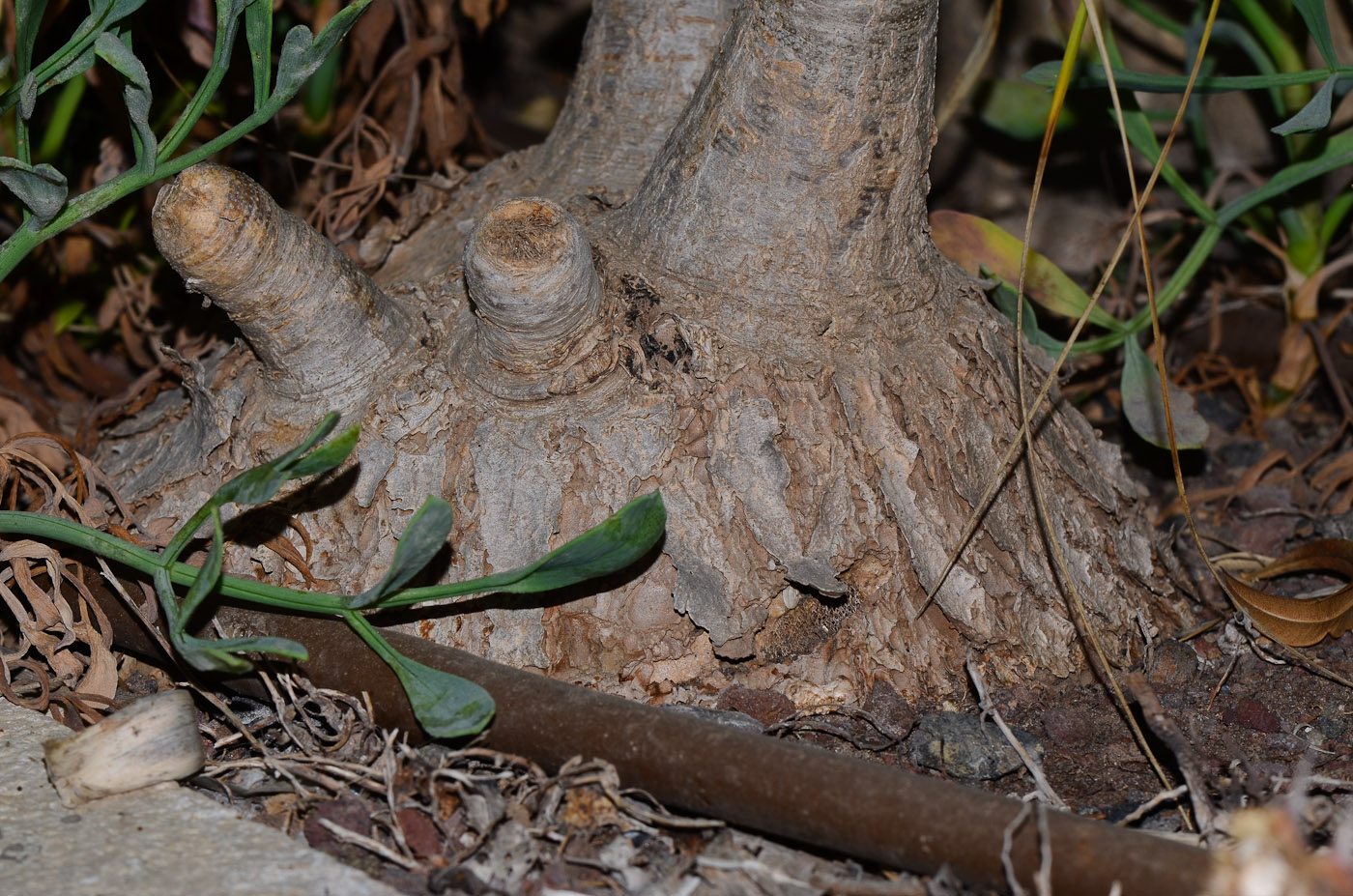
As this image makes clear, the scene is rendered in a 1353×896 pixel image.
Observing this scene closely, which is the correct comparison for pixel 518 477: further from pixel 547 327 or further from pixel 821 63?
pixel 821 63

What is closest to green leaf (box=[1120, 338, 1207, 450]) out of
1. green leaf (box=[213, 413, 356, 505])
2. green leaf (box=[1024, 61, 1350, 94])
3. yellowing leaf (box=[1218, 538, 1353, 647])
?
yellowing leaf (box=[1218, 538, 1353, 647])

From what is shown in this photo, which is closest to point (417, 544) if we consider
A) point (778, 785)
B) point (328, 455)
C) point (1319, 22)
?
point (328, 455)

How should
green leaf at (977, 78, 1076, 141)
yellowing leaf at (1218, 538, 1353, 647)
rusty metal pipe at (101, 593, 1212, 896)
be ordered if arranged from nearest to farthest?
1. rusty metal pipe at (101, 593, 1212, 896)
2. yellowing leaf at (1218, 538, 1353, 647)
3. green leaf at (977, 78, 1076, 141)

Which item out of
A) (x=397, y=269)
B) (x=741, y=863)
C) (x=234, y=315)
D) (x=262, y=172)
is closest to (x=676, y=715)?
(x=741, y=863)

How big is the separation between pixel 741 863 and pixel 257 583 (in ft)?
1.77

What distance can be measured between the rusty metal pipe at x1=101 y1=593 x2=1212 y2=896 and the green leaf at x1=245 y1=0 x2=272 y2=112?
58cm

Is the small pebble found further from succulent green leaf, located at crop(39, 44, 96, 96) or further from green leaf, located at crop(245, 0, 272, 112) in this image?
succulent green leaf, located at crop(39, 44, 96, 96)

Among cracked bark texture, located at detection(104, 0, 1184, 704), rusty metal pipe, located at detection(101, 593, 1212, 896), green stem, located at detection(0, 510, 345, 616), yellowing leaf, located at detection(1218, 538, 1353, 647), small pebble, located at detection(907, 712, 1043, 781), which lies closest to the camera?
rusty metal pipe, located at detection(101, 593, 1212, 896)

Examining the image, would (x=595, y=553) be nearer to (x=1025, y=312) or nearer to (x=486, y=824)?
(x=486, y=824)

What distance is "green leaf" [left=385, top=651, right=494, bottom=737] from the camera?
1.07 meters

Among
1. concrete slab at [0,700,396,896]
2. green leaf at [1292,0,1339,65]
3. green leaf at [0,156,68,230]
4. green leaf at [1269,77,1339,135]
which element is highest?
green leaf at [1292,0,1339,65]

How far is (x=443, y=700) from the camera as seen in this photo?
42.5 inches

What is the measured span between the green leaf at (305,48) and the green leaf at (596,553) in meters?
0.57

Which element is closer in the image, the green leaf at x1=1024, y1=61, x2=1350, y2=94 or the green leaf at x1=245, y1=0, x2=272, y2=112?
the green leaf at x1=245, y1=0, x2=272, y2=112
